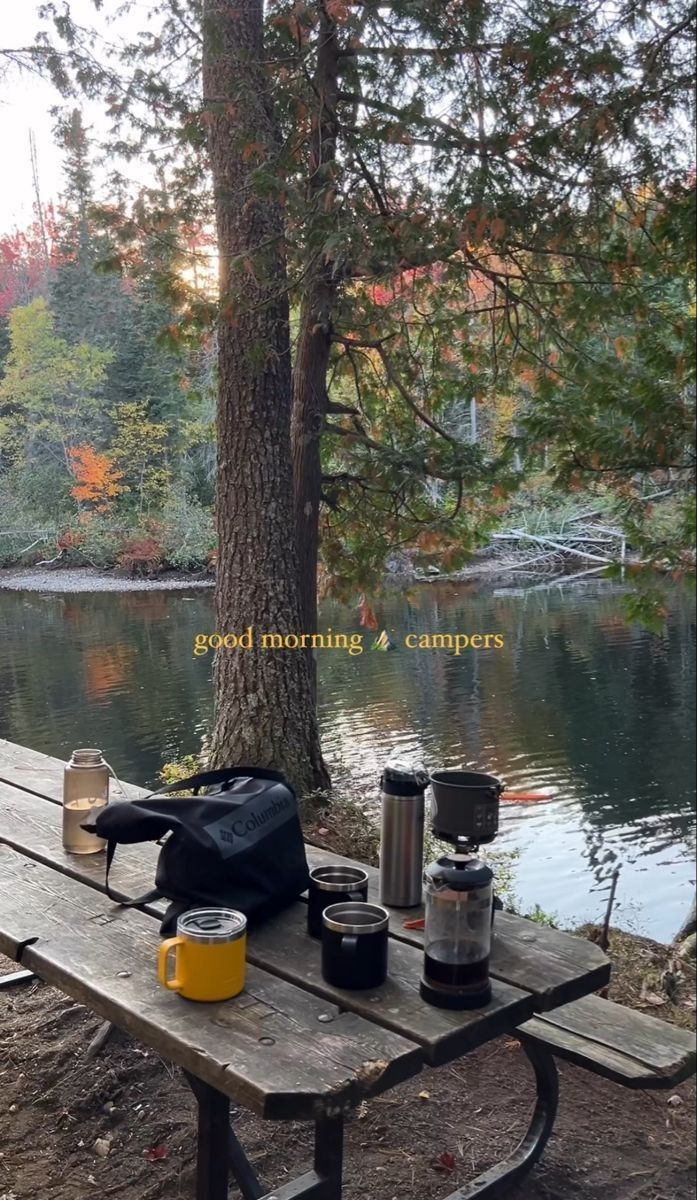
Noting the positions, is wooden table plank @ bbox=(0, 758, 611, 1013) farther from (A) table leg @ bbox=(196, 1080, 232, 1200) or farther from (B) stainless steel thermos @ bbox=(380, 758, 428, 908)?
(A) table leg @ bbox=(196, 1080, 232, 1200)

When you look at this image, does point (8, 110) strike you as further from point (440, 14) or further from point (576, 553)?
point (576, 553)

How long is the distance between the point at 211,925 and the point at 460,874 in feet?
0.90

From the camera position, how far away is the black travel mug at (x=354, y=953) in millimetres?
1005

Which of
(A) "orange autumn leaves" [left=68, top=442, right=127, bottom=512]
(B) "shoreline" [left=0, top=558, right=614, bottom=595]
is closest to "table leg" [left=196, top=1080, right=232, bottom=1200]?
(B) "shoreline" [left=0, top=558, right=614, bottom=595]

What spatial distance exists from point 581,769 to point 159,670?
11.4 feet

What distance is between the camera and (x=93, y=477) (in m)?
11.2

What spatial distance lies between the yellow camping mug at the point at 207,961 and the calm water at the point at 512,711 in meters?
1.30

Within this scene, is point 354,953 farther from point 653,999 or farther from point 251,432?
point 251,432

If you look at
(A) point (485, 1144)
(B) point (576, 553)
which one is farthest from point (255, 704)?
(B) point (576, 553)

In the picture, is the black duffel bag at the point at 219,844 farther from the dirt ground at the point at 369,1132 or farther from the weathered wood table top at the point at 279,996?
the dirt ground at the point at 369,1132

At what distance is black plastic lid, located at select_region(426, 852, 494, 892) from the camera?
38.4 inches

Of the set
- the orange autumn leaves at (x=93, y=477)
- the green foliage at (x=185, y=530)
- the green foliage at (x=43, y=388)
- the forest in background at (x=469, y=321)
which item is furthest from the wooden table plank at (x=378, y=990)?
the green foliage at (x=43, y=388)

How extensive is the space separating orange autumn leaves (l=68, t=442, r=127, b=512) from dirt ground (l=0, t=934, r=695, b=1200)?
998cm

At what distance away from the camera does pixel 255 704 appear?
3.11 metres
